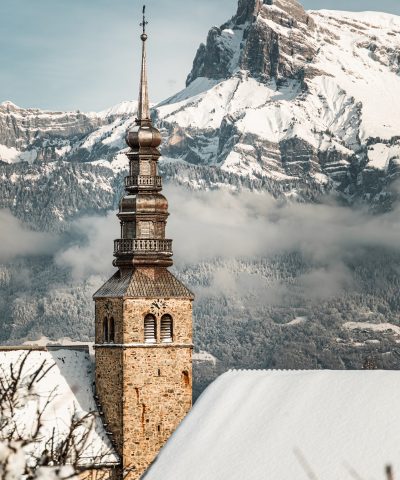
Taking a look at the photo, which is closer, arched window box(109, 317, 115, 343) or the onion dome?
arched window box(109, 317, 115, 343)

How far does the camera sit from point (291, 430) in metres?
33.6

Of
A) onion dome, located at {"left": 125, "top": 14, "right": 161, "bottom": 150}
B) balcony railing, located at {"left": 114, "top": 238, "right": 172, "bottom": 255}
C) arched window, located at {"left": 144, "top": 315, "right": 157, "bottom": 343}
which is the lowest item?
arched window, located at {"left": 144, "top": 315, "right": 157, "bottom": 343}

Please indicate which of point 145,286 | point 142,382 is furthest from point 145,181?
point 142,382

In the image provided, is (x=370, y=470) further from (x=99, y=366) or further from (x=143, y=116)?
(x=143, y=116)

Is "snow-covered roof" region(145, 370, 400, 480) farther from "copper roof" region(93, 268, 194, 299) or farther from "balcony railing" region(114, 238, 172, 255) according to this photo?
"balcony railing" region(114, 238, 172, 255)

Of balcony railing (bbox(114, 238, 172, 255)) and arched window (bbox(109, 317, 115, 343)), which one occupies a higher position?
balcony railing (bbox(114, 238, 172, 255))

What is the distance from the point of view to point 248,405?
122ft

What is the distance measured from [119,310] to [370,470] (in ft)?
118

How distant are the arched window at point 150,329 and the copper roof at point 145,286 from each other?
109 cm

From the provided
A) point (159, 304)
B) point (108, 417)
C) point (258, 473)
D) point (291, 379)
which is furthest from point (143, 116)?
point (258, 473)

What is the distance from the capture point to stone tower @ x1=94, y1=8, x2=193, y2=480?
208ft

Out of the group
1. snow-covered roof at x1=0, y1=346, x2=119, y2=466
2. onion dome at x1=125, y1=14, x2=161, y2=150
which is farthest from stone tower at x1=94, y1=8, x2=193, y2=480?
onion dome at x1=125, y1=14, x2=161, y2=150

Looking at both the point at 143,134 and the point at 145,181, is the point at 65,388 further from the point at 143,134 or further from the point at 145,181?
the point at 143,134

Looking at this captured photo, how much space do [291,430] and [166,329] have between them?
102 ft
